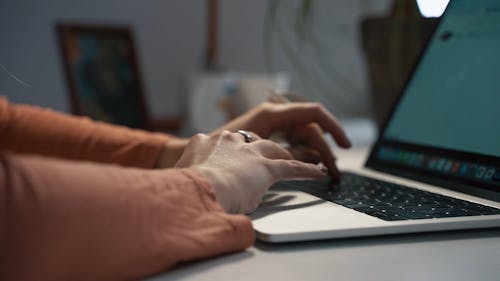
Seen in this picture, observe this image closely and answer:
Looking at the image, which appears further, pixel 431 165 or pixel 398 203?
pixel 431 165

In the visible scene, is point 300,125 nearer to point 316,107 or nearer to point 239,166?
point 316,107

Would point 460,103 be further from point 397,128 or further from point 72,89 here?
point 72,89

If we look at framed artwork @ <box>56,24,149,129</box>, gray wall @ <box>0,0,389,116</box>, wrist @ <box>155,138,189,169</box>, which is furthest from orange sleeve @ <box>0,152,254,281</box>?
gray wall @ <box>0,0,389,116</box>

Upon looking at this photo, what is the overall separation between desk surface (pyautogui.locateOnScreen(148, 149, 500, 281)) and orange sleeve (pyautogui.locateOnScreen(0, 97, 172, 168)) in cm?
38

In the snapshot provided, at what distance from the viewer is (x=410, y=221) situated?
22.3 inches

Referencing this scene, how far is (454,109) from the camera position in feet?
2.81

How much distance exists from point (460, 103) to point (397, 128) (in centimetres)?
13

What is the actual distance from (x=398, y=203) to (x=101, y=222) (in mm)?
347

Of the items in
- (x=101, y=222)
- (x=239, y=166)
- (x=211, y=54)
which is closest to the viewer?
(x=101, y=222)

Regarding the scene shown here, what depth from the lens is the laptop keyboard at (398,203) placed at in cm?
60

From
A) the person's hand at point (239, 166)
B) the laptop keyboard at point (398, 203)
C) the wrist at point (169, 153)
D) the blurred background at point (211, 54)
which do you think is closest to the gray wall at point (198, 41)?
the blurred background at point (211, 54)

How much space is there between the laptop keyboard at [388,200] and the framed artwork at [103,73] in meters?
0.71

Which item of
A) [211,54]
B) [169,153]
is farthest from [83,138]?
[211,54]

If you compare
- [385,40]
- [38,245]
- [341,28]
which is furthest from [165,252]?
[341,28]
